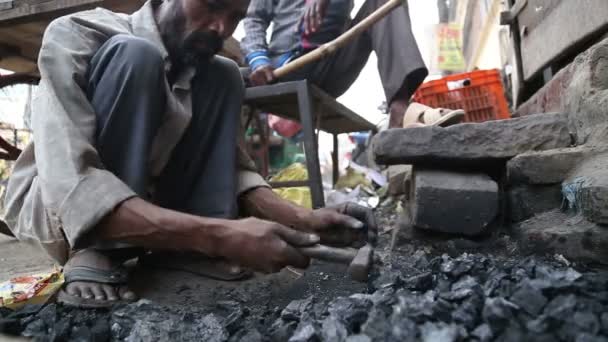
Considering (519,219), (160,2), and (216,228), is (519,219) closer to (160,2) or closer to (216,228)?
(216,228)

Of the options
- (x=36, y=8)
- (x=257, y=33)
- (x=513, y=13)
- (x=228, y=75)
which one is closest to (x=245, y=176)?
(x=228, y=75)

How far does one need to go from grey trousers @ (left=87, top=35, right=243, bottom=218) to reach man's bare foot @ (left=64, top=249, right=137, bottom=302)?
0.80ft

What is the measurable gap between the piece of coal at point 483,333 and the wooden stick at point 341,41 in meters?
2.09

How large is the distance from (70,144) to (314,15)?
6.27 ft

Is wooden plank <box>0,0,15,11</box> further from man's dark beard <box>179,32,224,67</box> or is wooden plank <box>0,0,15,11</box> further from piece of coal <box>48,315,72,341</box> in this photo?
piece of coal <box>48,315,72,341</box>

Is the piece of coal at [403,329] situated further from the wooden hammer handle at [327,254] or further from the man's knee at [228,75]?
the man's knee at [228,75]

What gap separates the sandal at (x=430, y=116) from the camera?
2.35 metres

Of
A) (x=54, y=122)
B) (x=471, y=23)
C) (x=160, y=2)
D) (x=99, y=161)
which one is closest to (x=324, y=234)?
(x=99, y=161)

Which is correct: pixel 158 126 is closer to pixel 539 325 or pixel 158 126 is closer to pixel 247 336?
pixel 247 336

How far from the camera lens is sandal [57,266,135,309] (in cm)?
124

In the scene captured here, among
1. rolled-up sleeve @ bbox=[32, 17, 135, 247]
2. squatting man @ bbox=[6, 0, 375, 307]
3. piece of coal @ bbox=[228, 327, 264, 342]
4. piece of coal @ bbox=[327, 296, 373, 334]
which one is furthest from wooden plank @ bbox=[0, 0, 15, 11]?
piece of coal @ bbox=[327, 296, 373, 334]

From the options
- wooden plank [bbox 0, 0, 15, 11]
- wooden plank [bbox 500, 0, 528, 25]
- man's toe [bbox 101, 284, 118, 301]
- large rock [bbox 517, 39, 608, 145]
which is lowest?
man's toe [bbox 101, 284, 118, 301]

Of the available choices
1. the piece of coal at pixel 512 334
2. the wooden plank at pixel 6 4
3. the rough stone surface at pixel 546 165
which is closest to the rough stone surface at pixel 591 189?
the rough stone surface at pixel 546 165

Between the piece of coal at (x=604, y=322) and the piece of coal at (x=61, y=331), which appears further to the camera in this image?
the piece of coal at (x=61, y=331)
